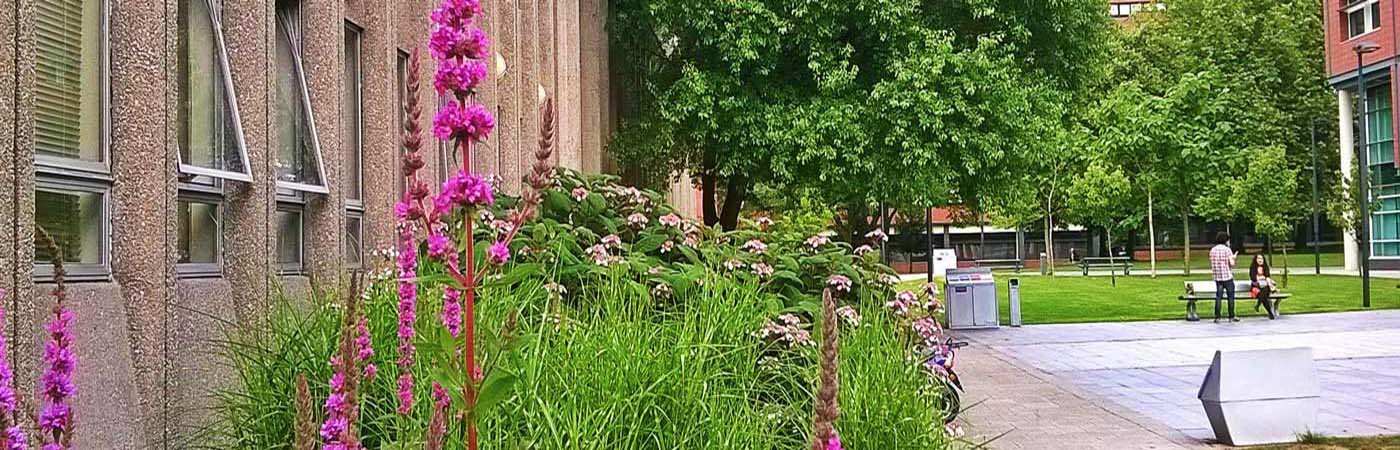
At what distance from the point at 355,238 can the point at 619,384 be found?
14.8ft

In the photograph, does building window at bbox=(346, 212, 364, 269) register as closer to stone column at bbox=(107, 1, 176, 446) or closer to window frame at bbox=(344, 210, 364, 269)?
window frame at bbox=(344, 210, 364, 269)

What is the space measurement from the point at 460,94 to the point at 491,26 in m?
8.33

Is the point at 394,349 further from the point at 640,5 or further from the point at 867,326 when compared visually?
the point at 640,5

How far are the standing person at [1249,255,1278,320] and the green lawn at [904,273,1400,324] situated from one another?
507mm

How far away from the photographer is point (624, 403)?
3807 mm

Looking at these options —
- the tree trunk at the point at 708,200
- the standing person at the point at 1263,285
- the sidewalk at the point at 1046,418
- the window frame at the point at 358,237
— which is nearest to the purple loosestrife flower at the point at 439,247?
the sidewalk at the point at 1046,418

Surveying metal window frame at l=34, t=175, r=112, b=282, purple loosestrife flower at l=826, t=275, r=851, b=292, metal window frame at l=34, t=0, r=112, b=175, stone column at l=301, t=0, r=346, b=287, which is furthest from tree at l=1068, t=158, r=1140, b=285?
metal window frame at l=34, t=175, r=112, b=282

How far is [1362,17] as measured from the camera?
42.5m

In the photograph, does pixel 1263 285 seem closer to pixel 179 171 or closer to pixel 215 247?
pixel 215 247

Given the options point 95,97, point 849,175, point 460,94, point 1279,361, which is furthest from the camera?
point 849,175

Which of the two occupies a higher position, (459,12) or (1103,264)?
(459,12)

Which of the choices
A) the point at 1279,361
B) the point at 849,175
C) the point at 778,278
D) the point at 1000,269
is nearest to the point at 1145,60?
the point at 1000,269

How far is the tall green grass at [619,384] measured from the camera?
370cm

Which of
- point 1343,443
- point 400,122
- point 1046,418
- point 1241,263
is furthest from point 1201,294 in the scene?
point 1241,263
